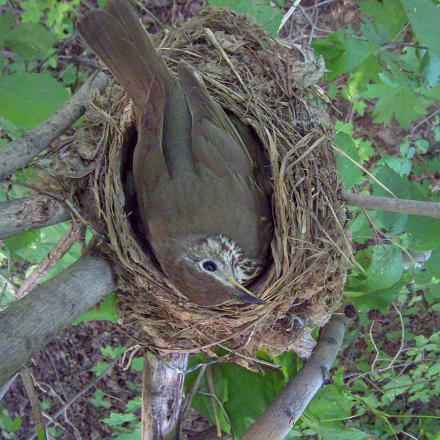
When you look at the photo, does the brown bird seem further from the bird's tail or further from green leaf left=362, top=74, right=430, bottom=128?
green leaf left=362, top=74, right=430, bottom=128

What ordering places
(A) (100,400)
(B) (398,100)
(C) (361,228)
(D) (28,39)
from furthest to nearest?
(A) (100,400), (C) (361,228), (B) (398,100), (D) (28,39)

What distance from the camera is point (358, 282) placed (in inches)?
127

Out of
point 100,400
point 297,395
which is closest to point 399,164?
point 297,395

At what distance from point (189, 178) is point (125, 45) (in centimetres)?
81

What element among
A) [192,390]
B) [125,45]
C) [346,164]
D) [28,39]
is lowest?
[192,390]

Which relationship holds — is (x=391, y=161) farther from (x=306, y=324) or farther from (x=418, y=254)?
(x=306, y=324)

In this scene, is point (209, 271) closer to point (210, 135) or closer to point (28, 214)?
point (210, 135)

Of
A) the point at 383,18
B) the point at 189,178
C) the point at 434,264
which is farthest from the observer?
the point at 383,18

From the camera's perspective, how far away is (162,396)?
274 centimetres

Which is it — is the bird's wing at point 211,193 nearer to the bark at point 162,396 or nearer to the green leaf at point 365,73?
the bark at point 162,396

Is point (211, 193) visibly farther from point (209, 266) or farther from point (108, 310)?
point (108, 310)

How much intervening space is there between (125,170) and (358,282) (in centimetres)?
159

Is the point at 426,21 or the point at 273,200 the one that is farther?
the point at 273,200

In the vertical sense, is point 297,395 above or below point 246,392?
above
